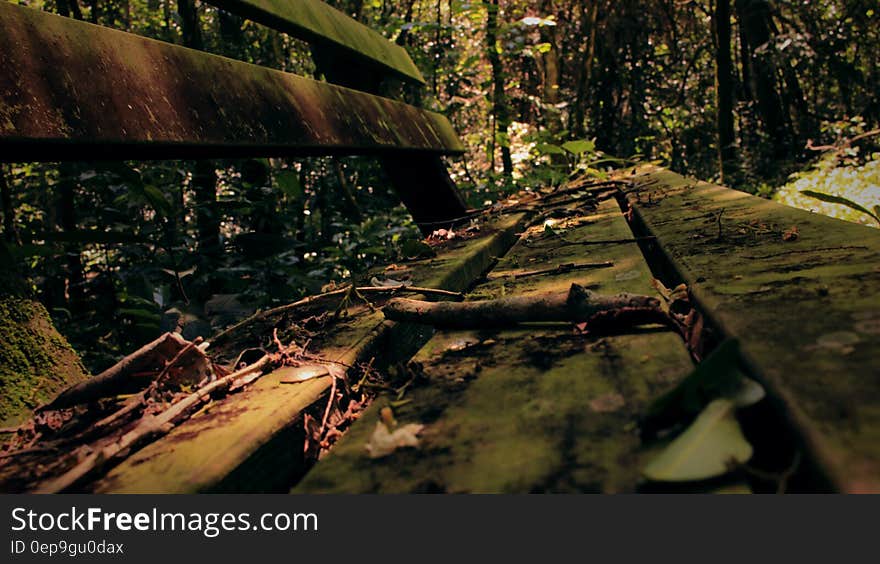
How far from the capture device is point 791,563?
0.36 metres

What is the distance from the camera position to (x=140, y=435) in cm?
69

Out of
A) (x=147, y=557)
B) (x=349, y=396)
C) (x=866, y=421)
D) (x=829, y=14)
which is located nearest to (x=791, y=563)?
(x=866, y=421)

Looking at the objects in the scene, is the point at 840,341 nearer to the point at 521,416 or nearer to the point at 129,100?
the point at 521,416

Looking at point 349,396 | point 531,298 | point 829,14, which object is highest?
point 829,14

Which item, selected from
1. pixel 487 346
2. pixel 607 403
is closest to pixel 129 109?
pixel 487 346

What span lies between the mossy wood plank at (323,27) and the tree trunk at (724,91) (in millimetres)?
5682

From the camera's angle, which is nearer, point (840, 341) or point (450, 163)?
point (840, 341)

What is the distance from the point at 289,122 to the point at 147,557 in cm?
101

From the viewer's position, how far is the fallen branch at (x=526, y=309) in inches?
32.1

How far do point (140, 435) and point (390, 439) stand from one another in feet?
1.14

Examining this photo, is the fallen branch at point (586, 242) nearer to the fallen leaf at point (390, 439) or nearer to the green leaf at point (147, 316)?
the fallen leaf at point (390, 439)

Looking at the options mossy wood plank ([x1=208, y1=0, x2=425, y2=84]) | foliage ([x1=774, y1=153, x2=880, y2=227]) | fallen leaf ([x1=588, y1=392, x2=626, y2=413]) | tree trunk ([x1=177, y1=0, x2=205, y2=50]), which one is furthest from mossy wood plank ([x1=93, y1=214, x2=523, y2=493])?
tree trunk ([x1=177, y1=0, x2=205, y2=50])

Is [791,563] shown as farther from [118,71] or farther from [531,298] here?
[118,71]

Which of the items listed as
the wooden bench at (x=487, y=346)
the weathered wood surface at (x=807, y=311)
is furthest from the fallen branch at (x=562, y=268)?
the weathered wood surface at (x=807, y=311)
